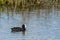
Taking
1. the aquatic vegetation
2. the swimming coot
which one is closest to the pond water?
the swimming coot

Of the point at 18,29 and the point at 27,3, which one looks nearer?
the point at 18,29

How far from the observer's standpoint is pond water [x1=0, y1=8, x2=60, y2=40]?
52.2ft

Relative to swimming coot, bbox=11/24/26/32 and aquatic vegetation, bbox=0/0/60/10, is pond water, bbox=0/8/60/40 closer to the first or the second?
swimming coot, bbox=11/24/26/32

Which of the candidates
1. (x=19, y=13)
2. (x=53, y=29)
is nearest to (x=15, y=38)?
(x=53, y=29)

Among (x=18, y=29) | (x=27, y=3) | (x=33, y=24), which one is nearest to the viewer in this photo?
(x=18, y=29)

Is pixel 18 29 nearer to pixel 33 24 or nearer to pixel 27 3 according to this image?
pixel 33 24

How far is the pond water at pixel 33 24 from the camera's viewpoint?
15.9 meters

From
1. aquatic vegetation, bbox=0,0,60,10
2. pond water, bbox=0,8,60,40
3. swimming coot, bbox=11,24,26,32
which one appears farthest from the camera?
aquatic vegetation, bbox=0,0,60,10

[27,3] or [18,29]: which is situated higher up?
[27,3]

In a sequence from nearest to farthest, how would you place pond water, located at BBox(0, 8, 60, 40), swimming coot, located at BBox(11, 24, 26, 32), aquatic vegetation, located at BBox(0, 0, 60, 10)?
pond water, located at BBox(0, 8, 60, 40) → swimming coot, located at BBox(11, 24, 26, 32) → aquatic vegetation, located at BBox(0, 0, 60, 10)

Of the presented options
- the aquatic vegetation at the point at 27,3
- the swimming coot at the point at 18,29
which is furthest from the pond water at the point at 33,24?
the aquatic vegetation at the point at 27,3

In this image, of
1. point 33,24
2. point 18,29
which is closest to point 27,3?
point 33,24

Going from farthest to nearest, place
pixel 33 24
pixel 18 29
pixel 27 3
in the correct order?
pixel 27 3 < pixel 33 24 < pixel 18 29

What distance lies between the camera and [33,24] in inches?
727
